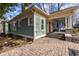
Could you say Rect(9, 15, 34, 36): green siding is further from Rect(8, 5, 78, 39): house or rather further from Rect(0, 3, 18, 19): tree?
Rect(0, 3, 18, 19): tree

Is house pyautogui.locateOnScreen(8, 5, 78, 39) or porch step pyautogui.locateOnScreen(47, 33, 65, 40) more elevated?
house pyautogui.locateOnScreen(8, 5, 78, 39)

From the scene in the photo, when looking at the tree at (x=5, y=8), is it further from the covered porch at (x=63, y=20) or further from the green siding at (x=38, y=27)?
the covered porch at (x=63, y=20)

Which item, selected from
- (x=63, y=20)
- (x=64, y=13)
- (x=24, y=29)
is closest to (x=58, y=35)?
(x=63, y=20)

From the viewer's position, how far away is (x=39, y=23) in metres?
3.50

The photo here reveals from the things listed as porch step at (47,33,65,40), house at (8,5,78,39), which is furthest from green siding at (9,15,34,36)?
porch step at (47,33,65,40)

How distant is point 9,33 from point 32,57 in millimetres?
952

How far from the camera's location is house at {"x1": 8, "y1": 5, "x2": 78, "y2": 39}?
2.79m

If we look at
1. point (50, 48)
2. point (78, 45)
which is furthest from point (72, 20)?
point (50, 48)

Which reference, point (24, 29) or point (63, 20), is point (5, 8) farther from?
point (63, 20)

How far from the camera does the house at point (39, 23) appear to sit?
279 centimetres

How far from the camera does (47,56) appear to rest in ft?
8.93

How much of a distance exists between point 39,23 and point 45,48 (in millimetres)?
912

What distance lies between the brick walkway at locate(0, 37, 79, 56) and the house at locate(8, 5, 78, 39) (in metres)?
0.28

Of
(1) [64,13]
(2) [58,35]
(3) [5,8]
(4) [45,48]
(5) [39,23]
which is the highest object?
(3) [5,8]
